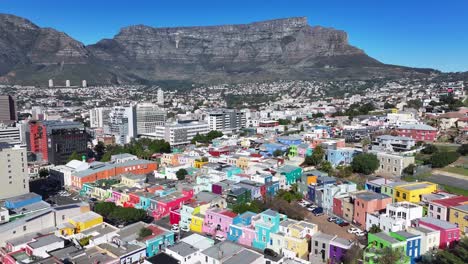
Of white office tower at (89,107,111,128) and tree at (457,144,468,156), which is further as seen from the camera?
white office tower at (89,107,111,128)

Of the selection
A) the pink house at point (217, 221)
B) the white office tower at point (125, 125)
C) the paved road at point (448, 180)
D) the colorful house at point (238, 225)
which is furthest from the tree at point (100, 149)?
the paved road at point (448, 180)

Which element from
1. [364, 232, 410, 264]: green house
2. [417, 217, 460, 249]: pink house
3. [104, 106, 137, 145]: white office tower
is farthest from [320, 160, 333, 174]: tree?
[104, 106, 137, 145]: white office tower

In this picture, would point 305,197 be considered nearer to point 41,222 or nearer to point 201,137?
point 41,222

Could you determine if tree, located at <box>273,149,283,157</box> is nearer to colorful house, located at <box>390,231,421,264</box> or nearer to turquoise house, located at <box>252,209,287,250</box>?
turquoise house, located at <box>252,209,287,250</box>

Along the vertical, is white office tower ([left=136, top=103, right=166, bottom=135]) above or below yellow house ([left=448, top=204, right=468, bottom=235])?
above

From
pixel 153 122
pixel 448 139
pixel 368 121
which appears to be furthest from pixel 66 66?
pixel 448 139

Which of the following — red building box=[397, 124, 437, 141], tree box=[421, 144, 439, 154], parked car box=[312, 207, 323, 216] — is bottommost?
parked car box=[312, 207, 323, 216]

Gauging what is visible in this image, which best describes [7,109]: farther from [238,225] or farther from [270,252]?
[270,252]

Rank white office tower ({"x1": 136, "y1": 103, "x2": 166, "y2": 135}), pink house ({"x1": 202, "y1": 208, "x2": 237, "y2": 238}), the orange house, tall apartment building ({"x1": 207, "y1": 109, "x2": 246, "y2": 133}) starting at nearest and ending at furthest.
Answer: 1. pink house ({"x1": 202, "y1": 208, "x2": 237, "y2": 238})
2. the orange house
3. white office tower ({"x1": 136, "y1": 103, "x2": 166, "y2": 135})
4. tall apartment building ({"x1": 207, "y1": 109, "x2": 246, "y2": 133})

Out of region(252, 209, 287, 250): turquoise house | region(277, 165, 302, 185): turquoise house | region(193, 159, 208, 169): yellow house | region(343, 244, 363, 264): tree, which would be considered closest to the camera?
region(343, 244, 363, 264): tree
